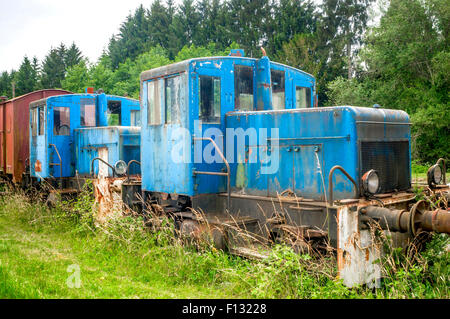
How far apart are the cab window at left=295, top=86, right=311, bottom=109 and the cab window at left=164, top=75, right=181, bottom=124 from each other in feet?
7.33

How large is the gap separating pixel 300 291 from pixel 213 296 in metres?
1.08

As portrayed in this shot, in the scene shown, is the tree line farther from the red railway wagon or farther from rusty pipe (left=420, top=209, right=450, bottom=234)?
rusty pipe (left=420, top=209, right=450, bottom=234)

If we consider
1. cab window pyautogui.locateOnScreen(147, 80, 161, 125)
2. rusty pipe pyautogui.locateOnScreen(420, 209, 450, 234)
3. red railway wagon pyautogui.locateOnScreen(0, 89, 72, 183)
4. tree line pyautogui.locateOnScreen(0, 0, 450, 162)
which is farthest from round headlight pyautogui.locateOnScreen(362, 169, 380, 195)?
tree line pyautogui.locateOnScreen(0, 0, 450, 162)

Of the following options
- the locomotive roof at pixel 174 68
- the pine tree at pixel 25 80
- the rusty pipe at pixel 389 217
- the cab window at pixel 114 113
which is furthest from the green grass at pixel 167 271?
the pine tree at pixel 25 80

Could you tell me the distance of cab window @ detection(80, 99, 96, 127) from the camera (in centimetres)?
1184

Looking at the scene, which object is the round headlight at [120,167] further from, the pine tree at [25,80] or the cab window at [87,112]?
the pine tree at [25,80]

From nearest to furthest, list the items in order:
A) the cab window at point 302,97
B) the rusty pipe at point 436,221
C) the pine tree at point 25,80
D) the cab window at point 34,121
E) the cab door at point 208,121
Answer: the rusty pipe at point 436,221
the cab door at point 208,121
the cab window at point 302,97
the cab window at point 34,121
the pine tree at point 25,80

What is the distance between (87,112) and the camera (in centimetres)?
1190

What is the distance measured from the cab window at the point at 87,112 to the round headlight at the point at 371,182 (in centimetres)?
874

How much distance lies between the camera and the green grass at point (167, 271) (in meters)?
4.91

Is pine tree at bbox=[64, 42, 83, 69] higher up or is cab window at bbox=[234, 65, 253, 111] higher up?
pine tree at bbox=[64, 42, 83, 69]

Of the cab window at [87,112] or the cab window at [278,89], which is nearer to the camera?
the cab window at [278,89]

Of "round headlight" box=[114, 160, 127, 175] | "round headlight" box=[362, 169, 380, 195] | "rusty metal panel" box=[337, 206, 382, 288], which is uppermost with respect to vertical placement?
"round headlight" box=[114, 160, 127, 175]

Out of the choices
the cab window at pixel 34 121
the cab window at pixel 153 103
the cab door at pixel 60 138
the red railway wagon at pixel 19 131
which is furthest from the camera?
the red railway wagon at pixel 19 131
